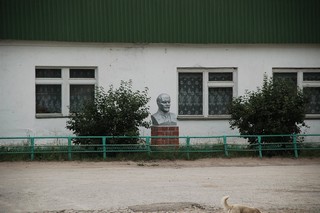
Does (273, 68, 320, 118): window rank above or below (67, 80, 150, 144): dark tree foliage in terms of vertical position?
above

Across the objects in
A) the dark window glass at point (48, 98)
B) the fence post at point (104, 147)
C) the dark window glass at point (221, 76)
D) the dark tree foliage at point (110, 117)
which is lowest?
the fence post at point (104, 147)

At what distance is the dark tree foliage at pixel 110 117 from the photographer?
2234 centimetres

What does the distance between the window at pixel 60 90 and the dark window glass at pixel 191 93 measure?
3.64 m

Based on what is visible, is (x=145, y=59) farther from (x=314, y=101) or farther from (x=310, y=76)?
(x=314, y=101)

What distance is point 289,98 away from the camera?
23.1 metres

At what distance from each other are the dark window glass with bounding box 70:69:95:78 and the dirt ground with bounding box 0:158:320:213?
519 centimetres

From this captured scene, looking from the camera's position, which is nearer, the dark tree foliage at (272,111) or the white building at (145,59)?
the dark tree foliage at (272,111)

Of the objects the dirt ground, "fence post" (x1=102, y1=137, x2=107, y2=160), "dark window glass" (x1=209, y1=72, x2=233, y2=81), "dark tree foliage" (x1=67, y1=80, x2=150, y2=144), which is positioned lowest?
the dirt ground

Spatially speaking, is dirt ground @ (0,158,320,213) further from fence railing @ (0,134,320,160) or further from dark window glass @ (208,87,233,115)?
dark window glass @ (208,87,233,115)

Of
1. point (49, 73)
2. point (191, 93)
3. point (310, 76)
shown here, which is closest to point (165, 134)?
point (191, 93)

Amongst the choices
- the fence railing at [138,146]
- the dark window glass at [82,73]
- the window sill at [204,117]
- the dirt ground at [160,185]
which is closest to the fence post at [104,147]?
the fence railing at [138,146]

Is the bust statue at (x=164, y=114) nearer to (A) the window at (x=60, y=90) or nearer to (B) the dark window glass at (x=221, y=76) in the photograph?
(A) the window at (x=60, y=90)

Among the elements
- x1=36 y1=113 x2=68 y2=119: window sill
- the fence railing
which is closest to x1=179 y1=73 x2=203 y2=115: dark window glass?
the fence railing

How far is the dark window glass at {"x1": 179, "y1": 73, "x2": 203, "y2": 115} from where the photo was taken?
26016mm
